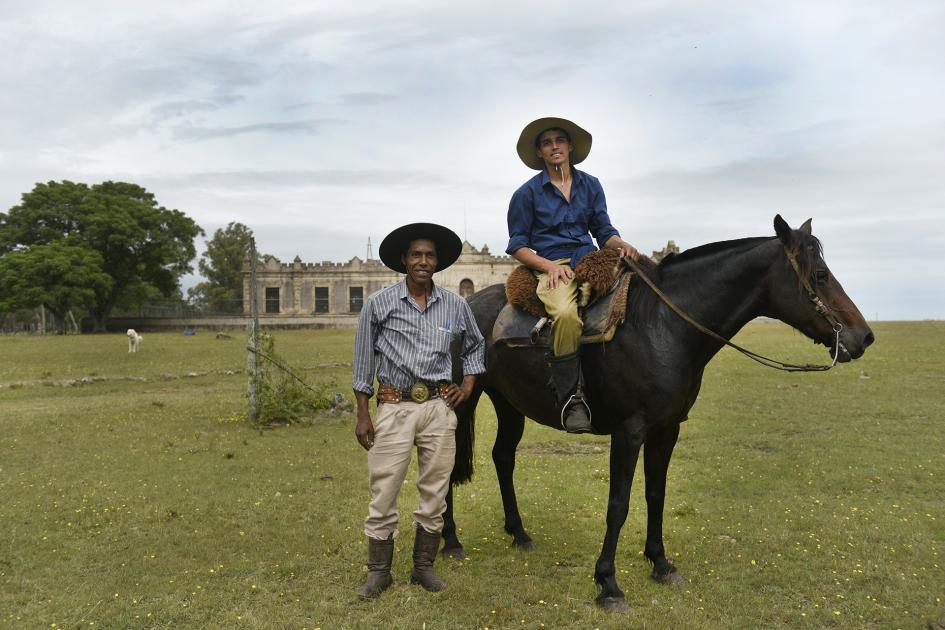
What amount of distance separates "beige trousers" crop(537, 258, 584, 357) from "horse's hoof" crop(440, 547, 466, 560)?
2.06m

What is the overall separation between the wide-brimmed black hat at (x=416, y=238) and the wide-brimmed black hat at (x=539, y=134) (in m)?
1.01

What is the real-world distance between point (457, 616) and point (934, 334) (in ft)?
103

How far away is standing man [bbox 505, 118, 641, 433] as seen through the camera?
17.6 feet

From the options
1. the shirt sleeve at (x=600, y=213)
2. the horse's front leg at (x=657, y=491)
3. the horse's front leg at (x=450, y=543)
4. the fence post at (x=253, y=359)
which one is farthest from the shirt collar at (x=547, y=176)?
the fence post at (x=253, y=359)

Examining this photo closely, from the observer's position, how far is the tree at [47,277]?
40.3m

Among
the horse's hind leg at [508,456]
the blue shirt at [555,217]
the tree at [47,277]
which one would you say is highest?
the tree at [47,277]

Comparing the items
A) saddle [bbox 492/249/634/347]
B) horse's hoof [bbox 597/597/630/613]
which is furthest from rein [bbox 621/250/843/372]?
horse's hoof [bbox 597/597/630/613]

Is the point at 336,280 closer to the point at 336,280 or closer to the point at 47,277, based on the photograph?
the point at 336,280

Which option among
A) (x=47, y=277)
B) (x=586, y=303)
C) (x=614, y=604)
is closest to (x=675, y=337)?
(x=586, y=303)

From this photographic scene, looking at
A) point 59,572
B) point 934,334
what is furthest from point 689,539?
point 934,334

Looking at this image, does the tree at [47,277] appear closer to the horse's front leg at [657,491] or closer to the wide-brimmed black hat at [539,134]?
the wide-brimmed black hat at [539,134]

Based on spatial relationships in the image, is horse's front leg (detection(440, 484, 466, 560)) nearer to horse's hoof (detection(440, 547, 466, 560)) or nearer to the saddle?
horse's hoof (detection(440, 547, 466, 560))

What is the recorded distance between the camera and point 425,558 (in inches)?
203

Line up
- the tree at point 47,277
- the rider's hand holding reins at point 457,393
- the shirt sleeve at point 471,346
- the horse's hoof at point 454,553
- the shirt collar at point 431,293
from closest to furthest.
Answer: the shirt collar at point 431,293
the rider's hand holding reins at point 457,393
the shirt sleeve at point 471,346
the horse's hoof at point 454,553
the tree at point 47,277
